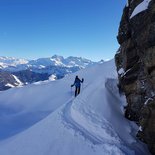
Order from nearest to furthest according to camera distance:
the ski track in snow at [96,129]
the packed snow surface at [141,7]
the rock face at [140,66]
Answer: the rock face at [140,66] → the packed snow surface at [141,7] → the ski track in snow at [96,129]

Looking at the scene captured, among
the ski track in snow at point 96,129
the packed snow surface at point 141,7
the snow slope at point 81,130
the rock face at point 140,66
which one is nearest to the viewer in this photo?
the rock face at point 140,66

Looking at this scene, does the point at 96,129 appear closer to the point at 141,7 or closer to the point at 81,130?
the point at 81,130

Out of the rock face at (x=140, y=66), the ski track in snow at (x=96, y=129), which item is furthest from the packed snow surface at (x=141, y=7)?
the ski track in snow at (x=96, y=129)

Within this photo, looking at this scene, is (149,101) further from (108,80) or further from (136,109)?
(108,80)

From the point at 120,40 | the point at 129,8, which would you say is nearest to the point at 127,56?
the point at 120,40

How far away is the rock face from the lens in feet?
53.5

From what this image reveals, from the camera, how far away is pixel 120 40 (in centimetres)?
2309

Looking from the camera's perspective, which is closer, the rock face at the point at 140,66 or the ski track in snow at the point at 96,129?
the rock face at the point at 140,66

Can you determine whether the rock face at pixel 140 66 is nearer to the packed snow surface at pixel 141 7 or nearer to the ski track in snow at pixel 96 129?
the packed snow surface at pixel 141 7

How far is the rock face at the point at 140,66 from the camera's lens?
Answer: 16.3 meters

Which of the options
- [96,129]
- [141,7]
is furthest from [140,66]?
[96,129]

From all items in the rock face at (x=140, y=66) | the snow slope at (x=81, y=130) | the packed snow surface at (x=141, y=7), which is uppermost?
the packed snow surface at (x=141, y=7)

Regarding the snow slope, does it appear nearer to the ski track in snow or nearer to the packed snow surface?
the ski track in snow

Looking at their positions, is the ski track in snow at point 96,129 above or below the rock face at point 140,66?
below
